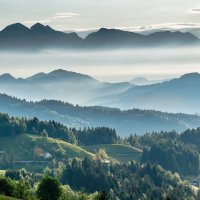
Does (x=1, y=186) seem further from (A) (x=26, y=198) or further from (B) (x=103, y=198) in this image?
(B) (x=103, y=198)

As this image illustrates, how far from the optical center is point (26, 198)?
167375 millimetres

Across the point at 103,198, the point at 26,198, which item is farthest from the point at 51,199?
the point at 103,198

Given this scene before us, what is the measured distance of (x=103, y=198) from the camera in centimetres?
14412

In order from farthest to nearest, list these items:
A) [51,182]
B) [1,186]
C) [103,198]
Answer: [51,182] → [1,186] → [103,198]

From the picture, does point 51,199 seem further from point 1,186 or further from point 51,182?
point 1,186

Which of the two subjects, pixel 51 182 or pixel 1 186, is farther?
pixel 51 182

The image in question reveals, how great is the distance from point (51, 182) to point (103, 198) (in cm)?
3874

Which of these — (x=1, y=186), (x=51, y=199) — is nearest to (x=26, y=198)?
(x=1, y=186)

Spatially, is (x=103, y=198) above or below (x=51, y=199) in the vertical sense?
above

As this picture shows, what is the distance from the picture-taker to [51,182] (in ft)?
593

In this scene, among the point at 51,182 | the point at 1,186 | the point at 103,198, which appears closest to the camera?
the point at 103,198

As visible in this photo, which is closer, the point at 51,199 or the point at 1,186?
the point at 1,186

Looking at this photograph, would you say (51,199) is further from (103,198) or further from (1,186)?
(103,198)

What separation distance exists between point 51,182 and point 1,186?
21.4 metres
